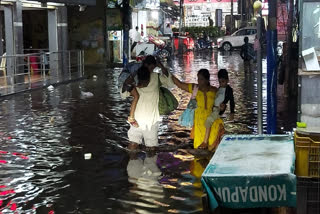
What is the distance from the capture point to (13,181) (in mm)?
7273

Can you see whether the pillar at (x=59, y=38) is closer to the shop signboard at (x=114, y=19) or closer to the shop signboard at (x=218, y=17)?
the shop signboard at (x=114, y=19)

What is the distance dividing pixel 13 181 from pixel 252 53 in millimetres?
20703

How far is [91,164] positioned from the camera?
811 centimetres

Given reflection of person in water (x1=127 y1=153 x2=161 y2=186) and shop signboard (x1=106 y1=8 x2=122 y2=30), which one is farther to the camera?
shop signboard (x1=106 y1=8 x2=122 y2=30)

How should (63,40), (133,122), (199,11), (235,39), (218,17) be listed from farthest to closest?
(199,11) → (218,17) → (235,39) → (63,40) → (133,122)

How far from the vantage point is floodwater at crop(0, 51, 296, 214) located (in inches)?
248

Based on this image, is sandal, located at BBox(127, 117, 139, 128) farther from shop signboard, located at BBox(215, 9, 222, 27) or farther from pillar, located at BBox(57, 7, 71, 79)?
shop signboard, located at BBox(215, 9, 222, 27)

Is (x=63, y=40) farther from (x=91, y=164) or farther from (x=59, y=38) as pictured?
(x=91, y=164)

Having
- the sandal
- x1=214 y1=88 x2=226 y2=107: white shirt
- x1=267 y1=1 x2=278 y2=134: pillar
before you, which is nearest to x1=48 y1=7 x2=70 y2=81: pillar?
the sandal

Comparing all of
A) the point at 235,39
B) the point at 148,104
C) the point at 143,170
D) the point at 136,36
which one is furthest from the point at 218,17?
the point at 143,170

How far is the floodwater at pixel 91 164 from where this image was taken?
20.6ft

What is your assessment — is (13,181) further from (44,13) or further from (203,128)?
(44,13)

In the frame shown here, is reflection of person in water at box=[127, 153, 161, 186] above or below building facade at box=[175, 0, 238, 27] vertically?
below

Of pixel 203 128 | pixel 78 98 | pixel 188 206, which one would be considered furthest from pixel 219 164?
pixel 78 98
